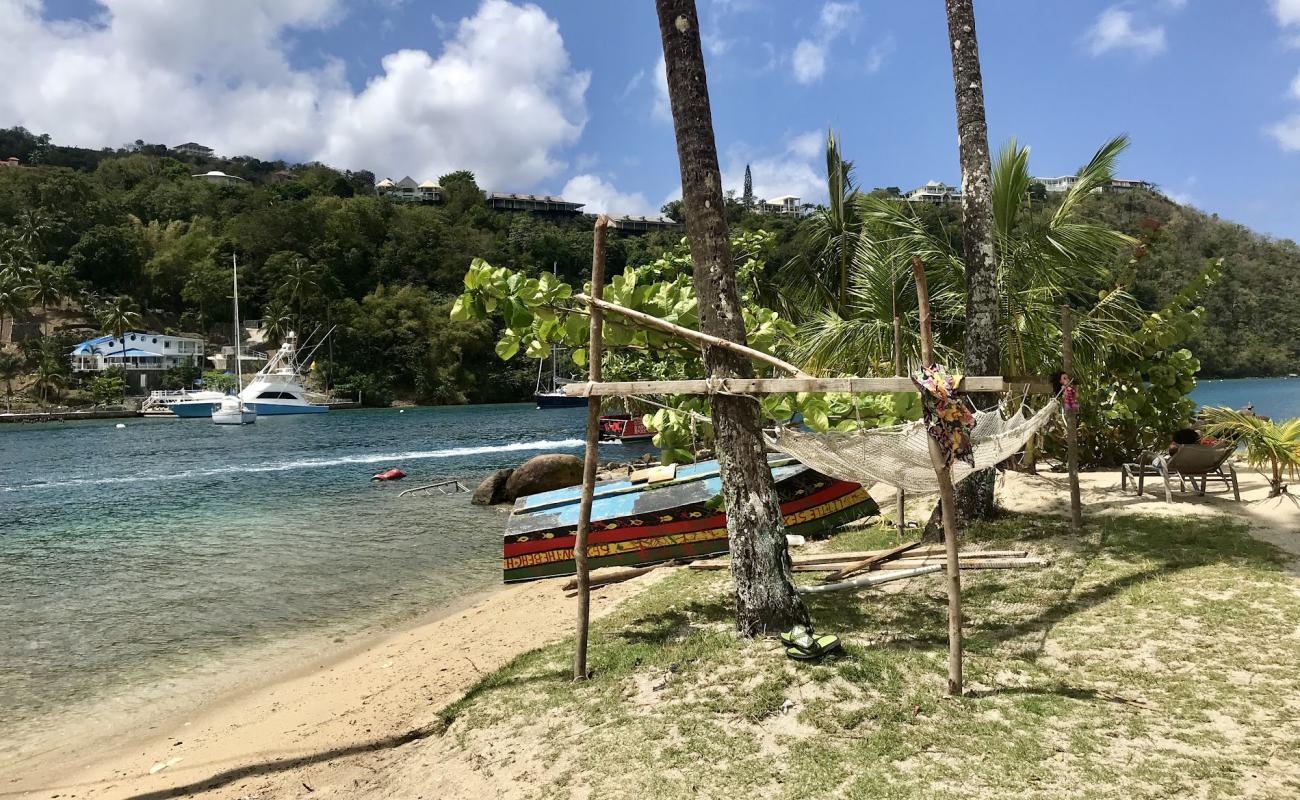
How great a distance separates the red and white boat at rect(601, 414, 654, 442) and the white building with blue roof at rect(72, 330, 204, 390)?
5015 centimetres

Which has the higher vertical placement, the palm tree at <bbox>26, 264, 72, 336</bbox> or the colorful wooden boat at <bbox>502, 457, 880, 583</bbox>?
the palm tree at <bbox>26, 264, 72, 336</bbox>

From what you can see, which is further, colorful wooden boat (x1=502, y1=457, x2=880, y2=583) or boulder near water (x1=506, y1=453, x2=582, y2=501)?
boulder near water (x1=506, y1=453, x2=582, y2=501)

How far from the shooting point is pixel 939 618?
16.7 feet

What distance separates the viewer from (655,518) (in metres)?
7.90

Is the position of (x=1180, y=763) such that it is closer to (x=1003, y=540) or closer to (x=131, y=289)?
(x=1003, y=540)

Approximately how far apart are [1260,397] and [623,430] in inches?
1888

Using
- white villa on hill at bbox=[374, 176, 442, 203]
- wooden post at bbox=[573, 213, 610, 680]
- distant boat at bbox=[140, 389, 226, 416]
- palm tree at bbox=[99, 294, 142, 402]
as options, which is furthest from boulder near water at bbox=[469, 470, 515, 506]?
white villa on hill at bbox=[374, 176, 442, 203]

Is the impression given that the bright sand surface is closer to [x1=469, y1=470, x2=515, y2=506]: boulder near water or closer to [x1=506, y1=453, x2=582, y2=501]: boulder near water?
[x1=506, y1=453, x2=582, y2=501]: boulder near water

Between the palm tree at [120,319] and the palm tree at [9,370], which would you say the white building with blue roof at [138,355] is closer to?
the palm tree at [120,319]

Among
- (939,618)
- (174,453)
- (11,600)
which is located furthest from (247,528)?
(174,453)

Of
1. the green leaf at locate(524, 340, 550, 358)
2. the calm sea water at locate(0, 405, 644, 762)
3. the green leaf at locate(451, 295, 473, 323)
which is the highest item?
the green leaf at locate(451, 295, 473, 323)

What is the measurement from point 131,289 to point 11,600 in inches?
3048

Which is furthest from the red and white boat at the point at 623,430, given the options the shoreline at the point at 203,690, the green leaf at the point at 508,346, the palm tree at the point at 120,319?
the palm tree at the point at 120,319

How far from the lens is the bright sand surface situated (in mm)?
3924
